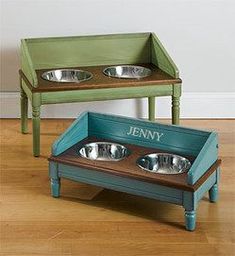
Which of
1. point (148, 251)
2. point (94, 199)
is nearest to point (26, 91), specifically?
point (94, 199)

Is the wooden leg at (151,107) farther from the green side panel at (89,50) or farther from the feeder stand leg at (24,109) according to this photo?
the feeder stand leg at (24,109)

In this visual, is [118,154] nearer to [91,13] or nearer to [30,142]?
[30,142]

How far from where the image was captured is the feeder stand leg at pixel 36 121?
369cm

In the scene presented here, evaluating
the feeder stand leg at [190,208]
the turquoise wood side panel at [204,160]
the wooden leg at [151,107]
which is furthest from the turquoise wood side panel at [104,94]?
the feeder stand leg at [190,208]

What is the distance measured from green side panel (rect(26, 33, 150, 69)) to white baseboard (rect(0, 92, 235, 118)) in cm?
34

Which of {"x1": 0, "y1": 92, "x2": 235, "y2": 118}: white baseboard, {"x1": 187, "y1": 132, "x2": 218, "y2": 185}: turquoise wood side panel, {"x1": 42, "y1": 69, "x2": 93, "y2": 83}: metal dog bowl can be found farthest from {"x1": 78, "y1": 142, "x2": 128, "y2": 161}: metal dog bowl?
{"x1": 0, "y1": 92, "x2": 235, "y2": 118}: white baseboard

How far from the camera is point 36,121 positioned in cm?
373

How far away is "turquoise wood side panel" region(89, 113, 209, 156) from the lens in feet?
10.6

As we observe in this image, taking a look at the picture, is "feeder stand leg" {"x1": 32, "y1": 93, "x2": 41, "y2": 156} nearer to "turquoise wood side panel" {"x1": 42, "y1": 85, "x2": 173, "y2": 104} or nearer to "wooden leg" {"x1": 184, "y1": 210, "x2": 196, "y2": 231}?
"turquoise wood side panel" {"x1": 42, "y1": 85, "x2": 173, "y2": 104}

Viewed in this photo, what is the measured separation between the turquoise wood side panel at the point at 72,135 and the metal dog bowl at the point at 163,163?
0.36 meters

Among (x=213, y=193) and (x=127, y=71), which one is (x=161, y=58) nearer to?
(x=127, y=71)

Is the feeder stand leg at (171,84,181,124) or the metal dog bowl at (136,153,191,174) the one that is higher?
the feeder stand leg at (171,84,181,124)

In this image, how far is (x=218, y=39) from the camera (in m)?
4.40

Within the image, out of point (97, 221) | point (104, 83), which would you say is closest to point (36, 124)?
point (104, 83)
